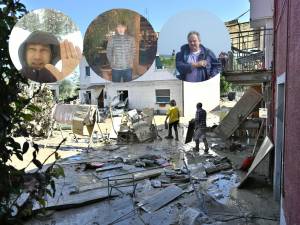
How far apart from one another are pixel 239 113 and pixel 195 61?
40.0 ft

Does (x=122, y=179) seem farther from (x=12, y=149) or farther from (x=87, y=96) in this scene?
(x=87, y=96)

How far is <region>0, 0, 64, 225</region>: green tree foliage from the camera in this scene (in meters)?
2.76

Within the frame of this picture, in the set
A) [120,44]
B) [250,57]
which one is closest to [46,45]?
[120,44]

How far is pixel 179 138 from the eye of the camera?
16453mm

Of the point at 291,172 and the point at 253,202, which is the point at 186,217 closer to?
the point at 253,202

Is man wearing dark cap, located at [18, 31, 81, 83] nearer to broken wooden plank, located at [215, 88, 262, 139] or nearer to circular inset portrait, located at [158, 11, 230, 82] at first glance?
circular inset portrait, located at [158, 11, 230, 82]

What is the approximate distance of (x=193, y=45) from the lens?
3525 millimetres

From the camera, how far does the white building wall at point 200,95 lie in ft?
93.1

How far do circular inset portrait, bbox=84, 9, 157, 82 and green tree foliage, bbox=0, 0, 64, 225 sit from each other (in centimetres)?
75

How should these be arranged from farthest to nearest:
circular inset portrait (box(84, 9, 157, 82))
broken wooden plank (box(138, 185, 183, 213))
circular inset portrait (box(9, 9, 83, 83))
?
broken wooden plank (box(138, 185, 183, 213)) < circular inset portrait (box(84, 9, 157, 82)) < circular inset portrait (box(9, 9, 83, 83))

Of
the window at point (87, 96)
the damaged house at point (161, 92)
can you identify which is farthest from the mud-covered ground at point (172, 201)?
the window at point (87, 96)

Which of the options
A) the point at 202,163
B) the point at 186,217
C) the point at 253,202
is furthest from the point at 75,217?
the point at 202,163

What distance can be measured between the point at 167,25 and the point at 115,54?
648 mm

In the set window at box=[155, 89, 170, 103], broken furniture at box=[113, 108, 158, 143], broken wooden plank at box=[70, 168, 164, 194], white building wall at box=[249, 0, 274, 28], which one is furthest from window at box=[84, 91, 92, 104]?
broken wooden plank at box=[70, 168, 164, 194]
